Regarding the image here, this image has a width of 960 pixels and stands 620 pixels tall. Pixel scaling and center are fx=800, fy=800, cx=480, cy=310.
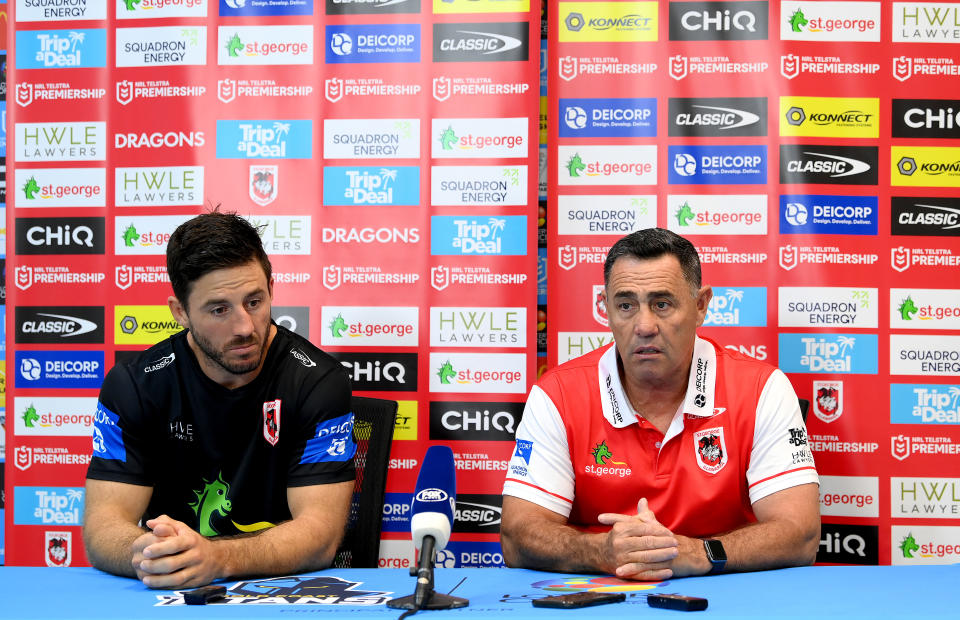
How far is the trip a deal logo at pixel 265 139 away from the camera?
2961mm

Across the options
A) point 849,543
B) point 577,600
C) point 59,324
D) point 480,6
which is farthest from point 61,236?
point 849,543

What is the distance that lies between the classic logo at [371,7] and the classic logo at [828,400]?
1.98m

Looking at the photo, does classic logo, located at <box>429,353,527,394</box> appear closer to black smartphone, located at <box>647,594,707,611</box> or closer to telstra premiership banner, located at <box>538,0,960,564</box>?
telstra premiership banner, located at <box>538,0,960,564</box>

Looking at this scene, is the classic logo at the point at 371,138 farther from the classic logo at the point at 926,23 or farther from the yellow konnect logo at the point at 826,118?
the classic logo at the point at 926,23

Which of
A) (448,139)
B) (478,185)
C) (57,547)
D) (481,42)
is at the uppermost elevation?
(481,42)

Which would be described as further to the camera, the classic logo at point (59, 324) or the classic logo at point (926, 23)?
the classic logo at point (59, 324)

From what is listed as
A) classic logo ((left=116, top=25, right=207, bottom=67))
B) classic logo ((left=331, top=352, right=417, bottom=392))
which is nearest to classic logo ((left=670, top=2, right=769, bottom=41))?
classic logo ((left=331, top=352, right=417, bottom=392))

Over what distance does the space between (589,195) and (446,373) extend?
826 millimetres

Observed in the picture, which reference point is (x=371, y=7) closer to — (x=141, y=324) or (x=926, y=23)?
(x=141, y=324)

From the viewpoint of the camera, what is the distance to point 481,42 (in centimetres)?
289

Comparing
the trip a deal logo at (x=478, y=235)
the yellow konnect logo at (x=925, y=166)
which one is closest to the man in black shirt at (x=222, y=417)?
the trip a deal logo at (x=478, y=235)

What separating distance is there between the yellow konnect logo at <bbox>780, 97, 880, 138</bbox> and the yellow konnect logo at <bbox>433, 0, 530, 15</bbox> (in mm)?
998

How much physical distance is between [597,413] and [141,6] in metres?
2.32

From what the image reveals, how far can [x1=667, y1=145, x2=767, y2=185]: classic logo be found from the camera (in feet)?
9.40
